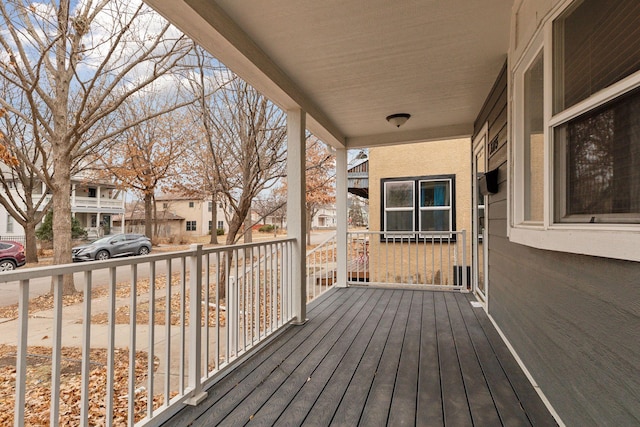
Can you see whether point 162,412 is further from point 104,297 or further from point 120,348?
point 104,297

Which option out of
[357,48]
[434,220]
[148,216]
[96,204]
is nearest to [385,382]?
[357,48]

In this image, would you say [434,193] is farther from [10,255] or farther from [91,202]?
[91,202]

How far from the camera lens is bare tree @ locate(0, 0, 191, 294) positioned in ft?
16.5

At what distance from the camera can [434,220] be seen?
6.74 m

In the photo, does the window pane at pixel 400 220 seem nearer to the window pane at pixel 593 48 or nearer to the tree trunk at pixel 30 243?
the window pane at pixel 593 48

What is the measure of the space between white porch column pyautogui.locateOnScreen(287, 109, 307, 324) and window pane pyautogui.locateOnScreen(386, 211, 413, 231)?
4.05m

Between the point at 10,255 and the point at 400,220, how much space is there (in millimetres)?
7895

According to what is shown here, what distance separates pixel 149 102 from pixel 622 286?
27.0 ft

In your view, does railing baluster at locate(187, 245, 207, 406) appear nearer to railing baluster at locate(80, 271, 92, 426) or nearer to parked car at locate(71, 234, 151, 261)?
railing baluster at locate(80, 271, 92, 426)

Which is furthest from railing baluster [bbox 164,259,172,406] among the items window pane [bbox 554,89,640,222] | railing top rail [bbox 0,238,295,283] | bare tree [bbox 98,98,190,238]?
bare tree [bbox 98,98,190,238]

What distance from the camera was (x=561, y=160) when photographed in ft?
5.18

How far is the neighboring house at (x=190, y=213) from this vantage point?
928 cm

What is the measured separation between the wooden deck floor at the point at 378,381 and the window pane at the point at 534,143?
1.09 metres

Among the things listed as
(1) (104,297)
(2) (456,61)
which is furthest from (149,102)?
(2) (456,61)
